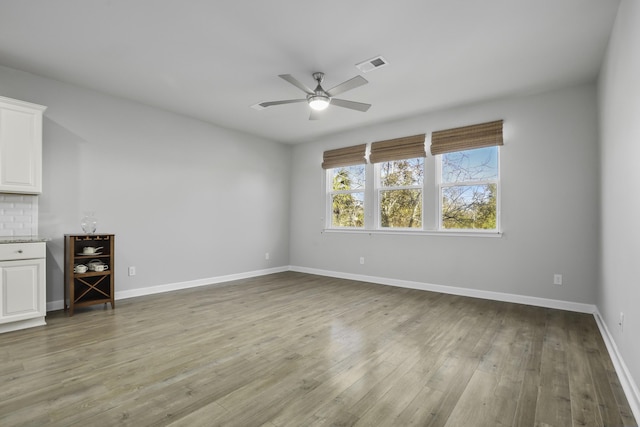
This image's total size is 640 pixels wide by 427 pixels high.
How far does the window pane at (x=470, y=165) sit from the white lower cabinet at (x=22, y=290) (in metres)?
5.08

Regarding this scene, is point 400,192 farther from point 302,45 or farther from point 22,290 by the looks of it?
point 22,290

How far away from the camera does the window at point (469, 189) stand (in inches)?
170

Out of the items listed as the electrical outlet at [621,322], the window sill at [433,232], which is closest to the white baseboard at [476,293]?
the window sill at [433,232]

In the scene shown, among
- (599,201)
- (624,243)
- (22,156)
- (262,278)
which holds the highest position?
(22,156)

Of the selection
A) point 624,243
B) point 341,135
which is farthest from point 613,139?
point 341,135

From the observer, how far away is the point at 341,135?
19.1 ft

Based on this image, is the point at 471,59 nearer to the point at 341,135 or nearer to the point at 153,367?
the point at 341,135

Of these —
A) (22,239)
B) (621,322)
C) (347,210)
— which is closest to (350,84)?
(621,322)

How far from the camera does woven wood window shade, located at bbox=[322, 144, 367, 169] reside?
18.1ft

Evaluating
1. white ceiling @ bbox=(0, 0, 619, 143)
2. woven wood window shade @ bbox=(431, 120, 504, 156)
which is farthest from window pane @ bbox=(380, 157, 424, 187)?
white ceiling @ bbox=(0, 0, 619, 143)

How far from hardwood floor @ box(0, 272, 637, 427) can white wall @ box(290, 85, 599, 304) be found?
20.3 inches

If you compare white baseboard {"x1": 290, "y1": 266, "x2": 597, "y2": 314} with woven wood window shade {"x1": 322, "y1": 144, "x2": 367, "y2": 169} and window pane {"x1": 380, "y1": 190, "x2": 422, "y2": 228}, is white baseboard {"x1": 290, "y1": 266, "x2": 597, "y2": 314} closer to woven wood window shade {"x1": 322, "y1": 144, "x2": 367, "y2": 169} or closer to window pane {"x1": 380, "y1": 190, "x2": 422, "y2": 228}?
window pane {"x1": 380, "y1": 190, "x2": 422, "y2": 228}

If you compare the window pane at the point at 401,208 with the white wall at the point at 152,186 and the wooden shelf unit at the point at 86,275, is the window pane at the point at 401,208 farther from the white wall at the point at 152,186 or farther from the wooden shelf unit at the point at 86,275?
the wooden shelf unit at the point at 86,275

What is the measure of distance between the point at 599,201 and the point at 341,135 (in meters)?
3.85
